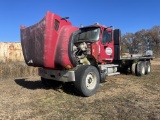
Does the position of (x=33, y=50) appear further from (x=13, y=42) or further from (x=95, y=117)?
(x=13, y=42)

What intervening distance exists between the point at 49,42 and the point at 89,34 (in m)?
2.26

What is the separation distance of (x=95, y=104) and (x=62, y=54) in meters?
2.07

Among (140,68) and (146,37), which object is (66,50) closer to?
(140,68)

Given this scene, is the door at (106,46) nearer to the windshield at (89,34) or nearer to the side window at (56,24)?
the windshield at (89,34)

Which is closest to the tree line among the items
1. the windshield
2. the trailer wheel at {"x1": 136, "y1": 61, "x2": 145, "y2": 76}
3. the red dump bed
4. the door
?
the trailer wheel at {"x1": 136, "y1": 61, "x2": 145, "y2": 76}

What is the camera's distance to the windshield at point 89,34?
9.03 m

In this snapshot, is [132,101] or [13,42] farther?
[13,42]

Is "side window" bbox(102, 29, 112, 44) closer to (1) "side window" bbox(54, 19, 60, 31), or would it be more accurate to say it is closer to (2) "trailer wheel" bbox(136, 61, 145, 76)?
(1) "side window" bbox(54, 19, 60, 31)

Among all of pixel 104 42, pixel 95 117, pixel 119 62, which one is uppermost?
pixel 104 42

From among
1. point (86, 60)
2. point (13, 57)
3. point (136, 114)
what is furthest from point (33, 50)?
point (13, 57)

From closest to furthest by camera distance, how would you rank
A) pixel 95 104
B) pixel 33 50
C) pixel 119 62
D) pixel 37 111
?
pixel 37 111
pixel 95 104
pixel 33 50
pixel 119 62

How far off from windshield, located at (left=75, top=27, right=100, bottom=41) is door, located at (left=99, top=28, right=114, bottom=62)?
0.46 m

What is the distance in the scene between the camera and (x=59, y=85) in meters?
9.80

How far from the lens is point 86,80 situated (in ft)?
26.2
